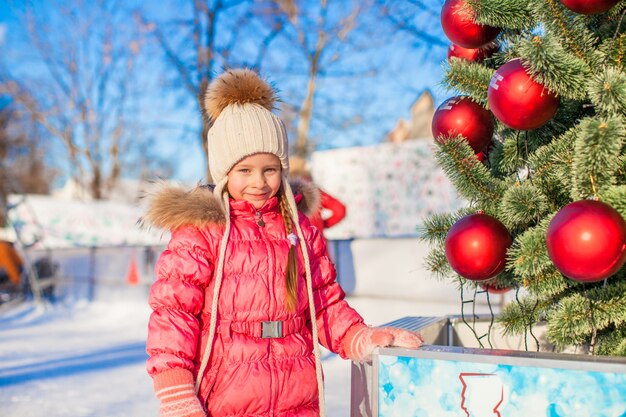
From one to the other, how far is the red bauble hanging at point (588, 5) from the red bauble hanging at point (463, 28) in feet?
1.33

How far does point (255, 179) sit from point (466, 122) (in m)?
0.64

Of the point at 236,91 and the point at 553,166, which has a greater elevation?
the point at 236,91

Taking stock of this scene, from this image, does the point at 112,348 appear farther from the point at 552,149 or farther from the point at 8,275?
the point at 8,275

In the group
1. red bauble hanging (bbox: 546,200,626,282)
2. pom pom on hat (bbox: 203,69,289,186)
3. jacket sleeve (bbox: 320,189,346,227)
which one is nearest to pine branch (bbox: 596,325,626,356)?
red bauble hanging (bbox: 546,200,626,282)

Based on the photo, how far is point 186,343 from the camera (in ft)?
4.95

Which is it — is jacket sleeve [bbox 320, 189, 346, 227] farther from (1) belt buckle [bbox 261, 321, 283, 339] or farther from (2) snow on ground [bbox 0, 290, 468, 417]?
(1) belt buckle [bbox 261, 321, 283, 339]

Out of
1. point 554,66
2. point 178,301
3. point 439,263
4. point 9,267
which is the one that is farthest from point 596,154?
point 9,267

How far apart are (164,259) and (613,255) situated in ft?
3.58

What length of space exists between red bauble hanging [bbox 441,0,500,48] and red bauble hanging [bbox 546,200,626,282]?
72 centimetres

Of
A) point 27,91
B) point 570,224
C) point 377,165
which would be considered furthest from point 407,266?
point 27,91

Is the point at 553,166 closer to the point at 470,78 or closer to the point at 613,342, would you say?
the point at 470,78

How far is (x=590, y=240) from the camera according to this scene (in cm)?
114

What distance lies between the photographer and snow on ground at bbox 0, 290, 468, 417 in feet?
11.7

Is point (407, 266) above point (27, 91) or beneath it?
beneath
